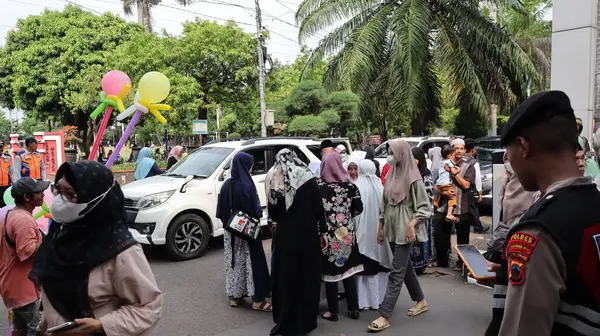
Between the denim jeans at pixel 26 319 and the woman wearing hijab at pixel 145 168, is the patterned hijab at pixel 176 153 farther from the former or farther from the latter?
the denim jeans at pixel 26 319

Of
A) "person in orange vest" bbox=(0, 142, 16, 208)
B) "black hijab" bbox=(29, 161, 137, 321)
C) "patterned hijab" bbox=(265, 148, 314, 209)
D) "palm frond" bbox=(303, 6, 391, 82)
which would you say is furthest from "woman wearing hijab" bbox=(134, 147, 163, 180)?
"palm frond" bbox=(303, 6, 391, 82)

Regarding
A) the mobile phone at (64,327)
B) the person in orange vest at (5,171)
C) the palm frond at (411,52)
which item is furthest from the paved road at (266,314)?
the palm frond at (411,52)

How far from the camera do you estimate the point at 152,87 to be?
4645mm

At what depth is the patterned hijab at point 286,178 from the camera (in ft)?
14.4

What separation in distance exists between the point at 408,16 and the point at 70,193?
1514cm

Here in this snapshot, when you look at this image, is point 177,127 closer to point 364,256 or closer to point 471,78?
point 471,78

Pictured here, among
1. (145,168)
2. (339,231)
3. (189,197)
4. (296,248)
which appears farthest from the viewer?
(145,168)

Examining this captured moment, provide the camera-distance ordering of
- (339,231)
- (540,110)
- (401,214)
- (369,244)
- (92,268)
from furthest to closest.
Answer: (369,244) < (339,231) < (401,214) < (92,268) < (540,110)

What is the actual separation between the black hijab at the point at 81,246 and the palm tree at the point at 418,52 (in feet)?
45.8

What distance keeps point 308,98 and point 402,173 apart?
1185 cm

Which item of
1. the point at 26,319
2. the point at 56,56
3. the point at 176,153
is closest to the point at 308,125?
the point at 176,153

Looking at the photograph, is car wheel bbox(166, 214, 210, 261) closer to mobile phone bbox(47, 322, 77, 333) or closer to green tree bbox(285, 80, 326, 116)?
mobile phone bbox(47, 322, 77, 333)

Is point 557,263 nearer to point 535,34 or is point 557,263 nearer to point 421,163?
point 421,163

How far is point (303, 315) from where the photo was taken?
4.39 meters
